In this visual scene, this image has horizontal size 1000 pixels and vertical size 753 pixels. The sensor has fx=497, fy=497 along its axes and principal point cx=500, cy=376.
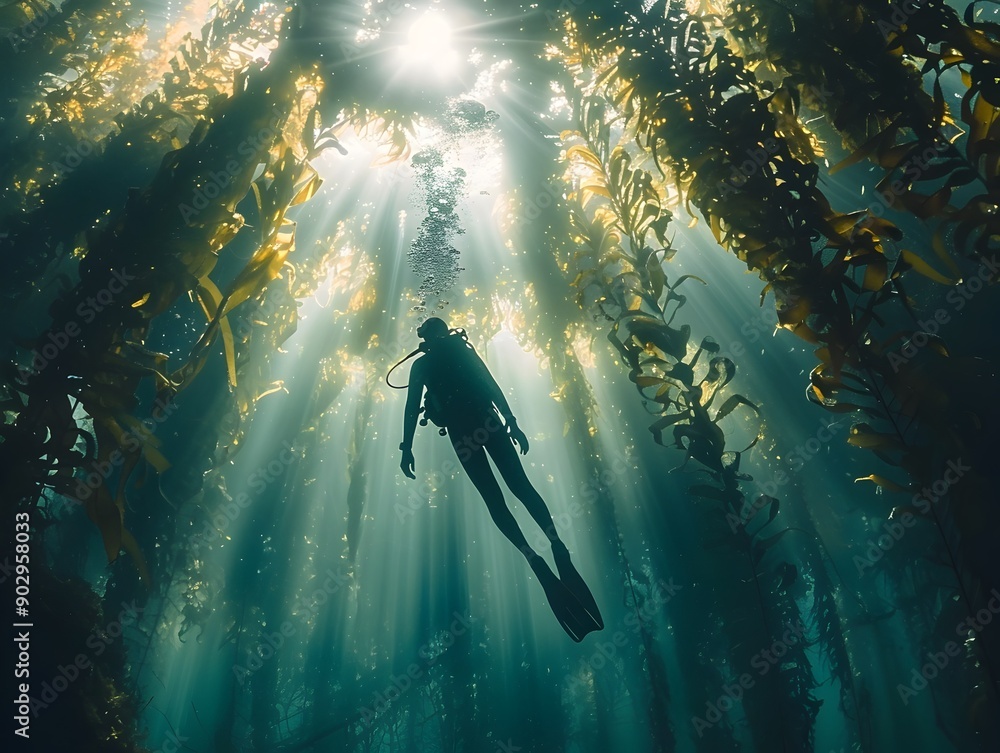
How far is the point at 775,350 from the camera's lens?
10.3m

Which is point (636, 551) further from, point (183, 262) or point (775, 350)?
point (183, 262)

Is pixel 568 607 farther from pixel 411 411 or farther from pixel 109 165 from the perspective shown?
pixel 109 165

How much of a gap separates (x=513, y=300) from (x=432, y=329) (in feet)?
14.2

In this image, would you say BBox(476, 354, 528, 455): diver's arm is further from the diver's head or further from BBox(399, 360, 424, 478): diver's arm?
BBox(399, 360, 424, 478): diver's arm

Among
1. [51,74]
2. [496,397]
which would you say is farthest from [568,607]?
[51,74]

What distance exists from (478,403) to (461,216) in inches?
219

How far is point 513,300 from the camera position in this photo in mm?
7750

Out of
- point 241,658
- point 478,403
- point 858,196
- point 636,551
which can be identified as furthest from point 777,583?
point 241,658

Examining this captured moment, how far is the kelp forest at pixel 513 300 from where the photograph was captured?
209 cm

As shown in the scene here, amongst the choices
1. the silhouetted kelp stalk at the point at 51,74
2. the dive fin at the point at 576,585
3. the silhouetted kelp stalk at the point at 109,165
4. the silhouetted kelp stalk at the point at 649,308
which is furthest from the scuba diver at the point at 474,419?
the silhouetted kelp stalk at the point at 51,74

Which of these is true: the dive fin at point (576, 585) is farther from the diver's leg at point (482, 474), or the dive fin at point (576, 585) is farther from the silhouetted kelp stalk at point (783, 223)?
the silhouetted kelp stalk at point (783, 223)

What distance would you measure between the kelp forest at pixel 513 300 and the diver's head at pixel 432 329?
7cm

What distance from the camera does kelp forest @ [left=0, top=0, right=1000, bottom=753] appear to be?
2094mm

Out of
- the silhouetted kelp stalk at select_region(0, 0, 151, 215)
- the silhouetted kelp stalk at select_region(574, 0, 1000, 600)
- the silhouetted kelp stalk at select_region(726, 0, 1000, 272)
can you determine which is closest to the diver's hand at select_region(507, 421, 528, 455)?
the silhouetted kelp stalk at select_region(574, 0, 1000, 600)
